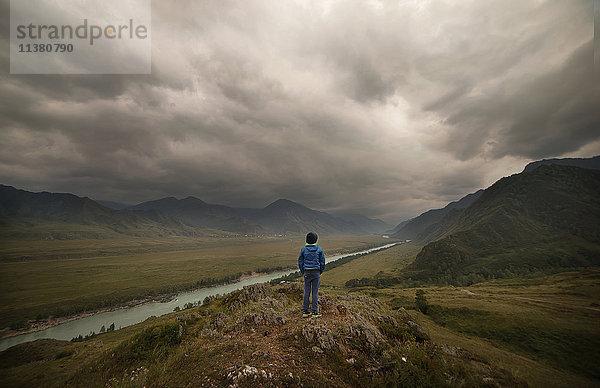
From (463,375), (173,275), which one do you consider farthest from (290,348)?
(173,275)

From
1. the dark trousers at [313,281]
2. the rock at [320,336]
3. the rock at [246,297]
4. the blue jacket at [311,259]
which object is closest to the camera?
the rock at [320,336]

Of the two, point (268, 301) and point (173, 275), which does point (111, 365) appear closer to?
point (268, 301)

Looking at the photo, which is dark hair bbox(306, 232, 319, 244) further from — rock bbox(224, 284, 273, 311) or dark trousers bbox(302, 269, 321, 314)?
rock bbox(224, 284, 273, 311)

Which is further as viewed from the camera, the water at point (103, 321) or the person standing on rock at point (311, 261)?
the water at point (103, 321)

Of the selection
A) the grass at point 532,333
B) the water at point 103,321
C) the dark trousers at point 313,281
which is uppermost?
the dark trousers at point 313,281

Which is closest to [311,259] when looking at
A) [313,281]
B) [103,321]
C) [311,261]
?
[311,261]

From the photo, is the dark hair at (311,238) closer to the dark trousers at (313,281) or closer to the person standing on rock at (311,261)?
the person standing on rock at (311,261)

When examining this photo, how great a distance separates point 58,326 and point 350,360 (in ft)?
488

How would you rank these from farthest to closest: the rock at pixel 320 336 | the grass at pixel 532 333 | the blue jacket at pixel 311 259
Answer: the grass at pixel 532 333, the blue jacket at pixel 311 259, the rock at pixel 320 336

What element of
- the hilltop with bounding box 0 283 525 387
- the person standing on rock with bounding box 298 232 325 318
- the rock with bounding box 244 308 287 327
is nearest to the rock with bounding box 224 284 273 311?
the hilltop with bounding box 0 283 525 387

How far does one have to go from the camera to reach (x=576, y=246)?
166625 millimetres

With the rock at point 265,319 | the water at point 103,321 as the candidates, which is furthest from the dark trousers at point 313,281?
the water at point 103,321

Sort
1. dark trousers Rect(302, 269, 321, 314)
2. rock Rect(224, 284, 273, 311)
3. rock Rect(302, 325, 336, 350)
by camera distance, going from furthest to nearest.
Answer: rock Rect(224, 284, 273, 311)
dark trousers Rect(302, 269, 321, 314)
rock Rect(302, 325, 336, 350)

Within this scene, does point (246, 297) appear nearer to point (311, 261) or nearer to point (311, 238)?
point (311, 261)
